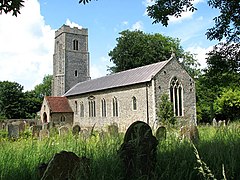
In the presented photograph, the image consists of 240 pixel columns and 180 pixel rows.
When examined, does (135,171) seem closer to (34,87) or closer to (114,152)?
(114,152)

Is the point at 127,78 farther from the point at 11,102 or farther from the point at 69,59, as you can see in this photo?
the point at 11,102

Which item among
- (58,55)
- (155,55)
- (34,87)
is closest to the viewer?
(155,55)

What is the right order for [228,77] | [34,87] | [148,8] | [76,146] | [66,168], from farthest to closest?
[34,87], [228,77], [148,8], [76,146], [66,168]

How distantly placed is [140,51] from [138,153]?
131 ft

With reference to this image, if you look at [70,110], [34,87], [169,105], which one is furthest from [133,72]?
[34,87]

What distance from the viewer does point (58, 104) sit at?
36.0m

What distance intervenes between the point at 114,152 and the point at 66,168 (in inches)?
39.4

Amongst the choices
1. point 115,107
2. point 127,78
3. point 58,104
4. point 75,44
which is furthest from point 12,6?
point 75,44

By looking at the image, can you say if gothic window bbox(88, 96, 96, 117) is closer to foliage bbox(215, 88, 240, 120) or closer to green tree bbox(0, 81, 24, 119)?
foliage bbox(215, 88, 240, 120)

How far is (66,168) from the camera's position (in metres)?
3.32

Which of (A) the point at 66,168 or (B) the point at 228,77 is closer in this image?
(A) the point at 66,168

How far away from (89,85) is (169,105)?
13249 millimetres

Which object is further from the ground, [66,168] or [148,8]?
[148,8]

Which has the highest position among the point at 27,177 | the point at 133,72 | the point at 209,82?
the point at 133,72
